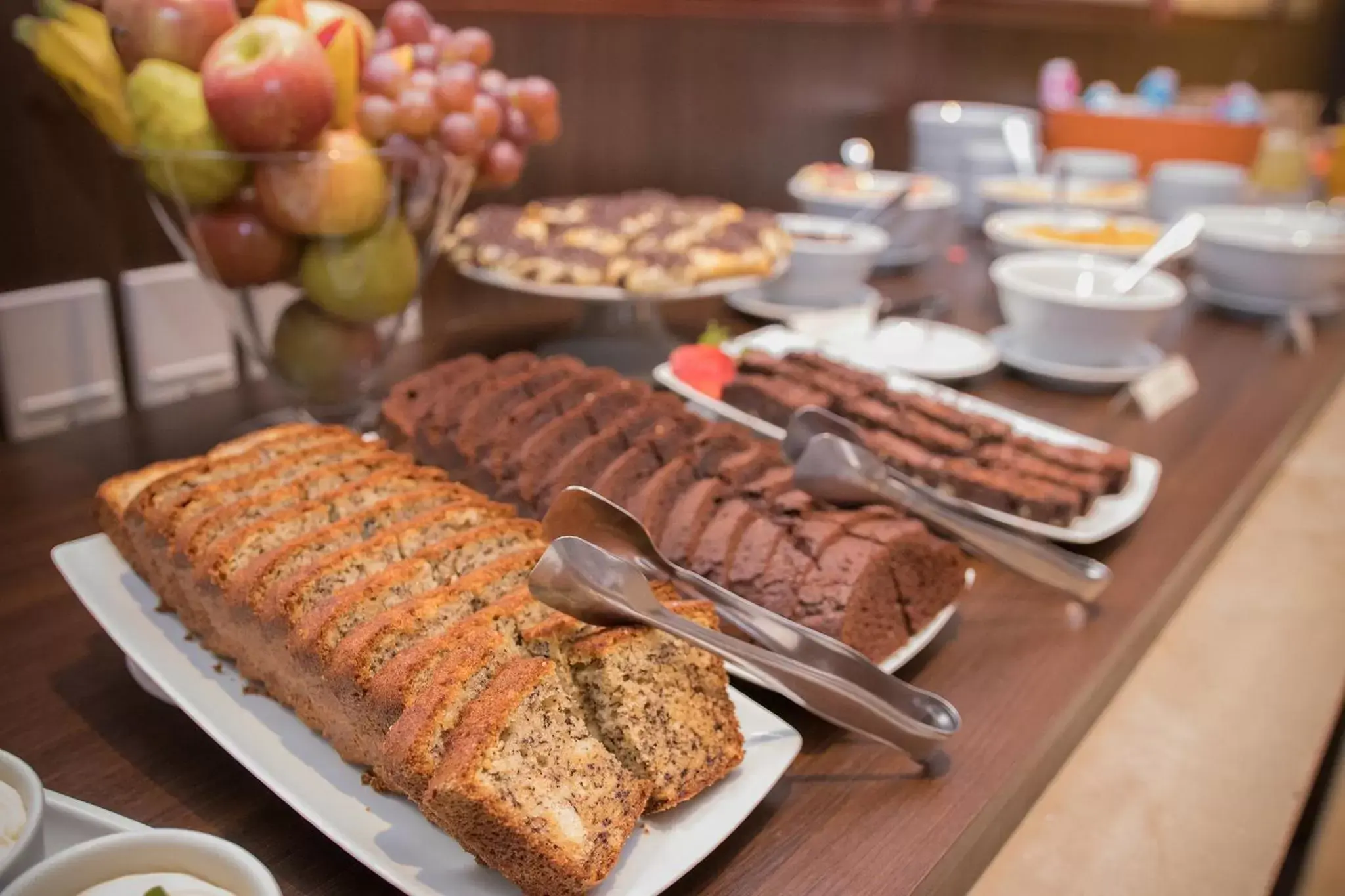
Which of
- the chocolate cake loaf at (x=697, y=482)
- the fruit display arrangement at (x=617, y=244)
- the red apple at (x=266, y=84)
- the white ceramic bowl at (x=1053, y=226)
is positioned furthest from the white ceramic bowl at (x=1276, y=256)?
the red apple at (x=266, y=84)

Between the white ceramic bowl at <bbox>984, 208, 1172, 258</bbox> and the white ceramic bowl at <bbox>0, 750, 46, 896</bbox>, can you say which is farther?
the white ceramic bowl at <bbox>984, 208, 1172, 258</bbox>

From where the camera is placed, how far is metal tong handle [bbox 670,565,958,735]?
2.71 feet

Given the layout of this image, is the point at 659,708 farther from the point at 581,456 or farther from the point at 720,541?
the point at 581,456

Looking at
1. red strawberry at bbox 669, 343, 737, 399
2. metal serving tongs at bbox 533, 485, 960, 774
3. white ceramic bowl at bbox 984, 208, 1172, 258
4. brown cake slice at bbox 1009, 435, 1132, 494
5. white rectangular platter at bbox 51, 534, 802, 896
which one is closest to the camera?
white rectangular platter at bbox 51, 534, 802, 896

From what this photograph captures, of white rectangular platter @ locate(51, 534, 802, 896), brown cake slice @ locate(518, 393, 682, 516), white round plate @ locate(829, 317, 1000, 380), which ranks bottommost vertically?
white rectangular platter @ locate(51, 534, 802, 896)

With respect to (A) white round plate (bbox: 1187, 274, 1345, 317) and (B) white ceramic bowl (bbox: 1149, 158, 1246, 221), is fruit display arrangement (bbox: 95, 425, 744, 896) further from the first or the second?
(B) white ceramic bowl (bbox: 1149, 158, 1246, 221)

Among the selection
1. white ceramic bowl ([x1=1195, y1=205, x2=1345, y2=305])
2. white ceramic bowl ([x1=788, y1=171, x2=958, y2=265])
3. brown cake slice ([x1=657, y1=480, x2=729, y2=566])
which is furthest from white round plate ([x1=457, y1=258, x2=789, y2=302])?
white ceramic bowl ([x1=1195, y1=205, x2=1345, y2=305])

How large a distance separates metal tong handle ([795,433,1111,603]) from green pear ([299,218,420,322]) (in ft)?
1.80

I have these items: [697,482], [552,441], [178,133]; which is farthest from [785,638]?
[178,133]

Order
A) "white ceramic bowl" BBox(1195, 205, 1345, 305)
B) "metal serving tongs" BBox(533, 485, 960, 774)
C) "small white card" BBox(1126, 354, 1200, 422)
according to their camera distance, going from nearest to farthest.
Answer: "metal serving tongs" BBox(533, 485, 960, 774) → "small white card" BBox(1126, 354, 1200, 422) → "white ceramic bowl" BBox(1195, 205, 1345, 305)

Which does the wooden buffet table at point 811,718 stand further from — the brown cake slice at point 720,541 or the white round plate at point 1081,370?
the white round plate at point 1081,370

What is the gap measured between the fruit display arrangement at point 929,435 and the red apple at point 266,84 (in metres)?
0.64

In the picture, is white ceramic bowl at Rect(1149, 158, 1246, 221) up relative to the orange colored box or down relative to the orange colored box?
down

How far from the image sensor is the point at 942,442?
1278 millimetres
